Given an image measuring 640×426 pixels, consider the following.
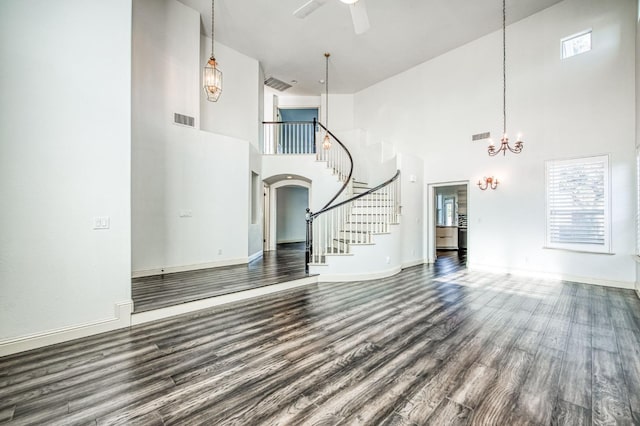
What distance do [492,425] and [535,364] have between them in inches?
43.0

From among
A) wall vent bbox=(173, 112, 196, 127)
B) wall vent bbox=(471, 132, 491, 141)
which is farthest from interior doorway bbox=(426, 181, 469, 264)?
wall vent bbox=(173, 112, 196, 127)

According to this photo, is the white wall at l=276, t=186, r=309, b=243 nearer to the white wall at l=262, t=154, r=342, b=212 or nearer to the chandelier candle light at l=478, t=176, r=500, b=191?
the white wall at l=262, t=154, r=342, b=212

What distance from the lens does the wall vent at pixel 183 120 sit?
5.36 metres

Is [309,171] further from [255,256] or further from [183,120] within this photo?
[183,120]

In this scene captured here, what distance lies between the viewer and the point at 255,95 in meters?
7.43

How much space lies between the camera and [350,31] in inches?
247

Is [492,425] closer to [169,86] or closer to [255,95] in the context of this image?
[169,86]

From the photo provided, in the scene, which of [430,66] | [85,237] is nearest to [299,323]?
[85,237]

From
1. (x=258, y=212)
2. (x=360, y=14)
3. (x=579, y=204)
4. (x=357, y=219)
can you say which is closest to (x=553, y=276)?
(x=579, y=204)

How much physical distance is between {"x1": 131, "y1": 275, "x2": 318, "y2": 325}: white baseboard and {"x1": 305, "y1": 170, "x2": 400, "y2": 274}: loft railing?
699 mm

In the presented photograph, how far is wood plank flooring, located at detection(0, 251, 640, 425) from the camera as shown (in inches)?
68.5

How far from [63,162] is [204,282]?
2533 millimetres

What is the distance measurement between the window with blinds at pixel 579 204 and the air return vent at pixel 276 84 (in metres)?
7.62

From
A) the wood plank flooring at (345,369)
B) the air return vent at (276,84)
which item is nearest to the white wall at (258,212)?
the air return vent at (276,84)
